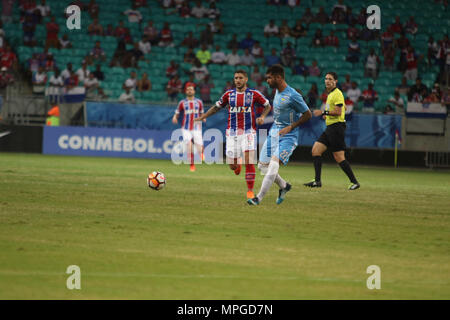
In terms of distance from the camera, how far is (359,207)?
12.8m

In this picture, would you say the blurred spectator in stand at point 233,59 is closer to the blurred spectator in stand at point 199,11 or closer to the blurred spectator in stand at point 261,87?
the blurred spectator in stand at point 261,87

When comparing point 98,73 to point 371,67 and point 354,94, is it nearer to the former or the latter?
point 354,94

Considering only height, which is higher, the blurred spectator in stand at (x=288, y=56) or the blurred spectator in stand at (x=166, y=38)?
the blurred spectator in stand at (x=166, y=38)

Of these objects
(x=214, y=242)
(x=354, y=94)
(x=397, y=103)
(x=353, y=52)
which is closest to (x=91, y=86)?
(x=354, y=94)

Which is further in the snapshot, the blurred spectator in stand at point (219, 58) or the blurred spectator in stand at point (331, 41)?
the blurred spectator in stand at point (331, 41)

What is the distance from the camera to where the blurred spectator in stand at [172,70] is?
3036cm

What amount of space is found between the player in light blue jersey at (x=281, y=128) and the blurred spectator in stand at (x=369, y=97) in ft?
56.3

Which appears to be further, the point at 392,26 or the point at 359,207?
the point at 392,26

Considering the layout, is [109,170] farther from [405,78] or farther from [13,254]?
[405,78]

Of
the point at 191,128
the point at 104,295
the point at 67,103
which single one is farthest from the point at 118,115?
the point at 104,295

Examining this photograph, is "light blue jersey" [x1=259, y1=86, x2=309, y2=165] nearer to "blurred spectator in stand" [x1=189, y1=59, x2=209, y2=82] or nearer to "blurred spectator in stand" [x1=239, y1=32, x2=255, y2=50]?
"blurred spectator in stand" [x1=189, y1=59, x2=209, y2=82]

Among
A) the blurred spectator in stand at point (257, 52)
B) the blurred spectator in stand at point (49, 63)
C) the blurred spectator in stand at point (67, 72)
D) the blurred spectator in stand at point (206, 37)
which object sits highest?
the blurred spectator in stand at point (206, 37)

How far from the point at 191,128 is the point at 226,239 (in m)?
13.8

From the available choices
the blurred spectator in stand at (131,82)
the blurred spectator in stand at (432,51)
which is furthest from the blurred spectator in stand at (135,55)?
the blurred spectator in stand at (432,51)
